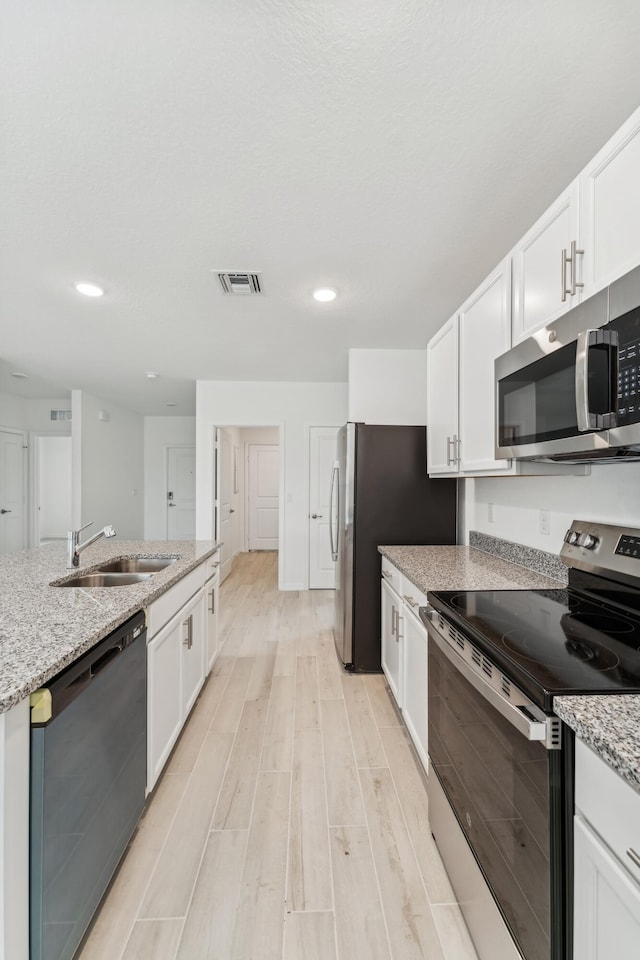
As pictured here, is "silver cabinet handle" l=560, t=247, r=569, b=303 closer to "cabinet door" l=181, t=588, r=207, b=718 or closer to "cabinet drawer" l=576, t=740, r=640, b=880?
"cabinet drawer" l=576, t=740, r=640, b=880

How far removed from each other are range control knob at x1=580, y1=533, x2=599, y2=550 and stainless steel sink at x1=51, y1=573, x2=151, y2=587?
6.26 ft

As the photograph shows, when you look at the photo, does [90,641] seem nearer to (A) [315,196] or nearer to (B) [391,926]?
(B) [391,926]

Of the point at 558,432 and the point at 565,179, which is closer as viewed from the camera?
the point at 558,432

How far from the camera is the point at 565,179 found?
1715 mm

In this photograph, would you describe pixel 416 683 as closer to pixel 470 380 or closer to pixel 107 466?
pixel 470 380

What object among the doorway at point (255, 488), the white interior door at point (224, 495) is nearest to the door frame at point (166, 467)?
the doorway at point (255, 488)

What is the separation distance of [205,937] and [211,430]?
4461mm

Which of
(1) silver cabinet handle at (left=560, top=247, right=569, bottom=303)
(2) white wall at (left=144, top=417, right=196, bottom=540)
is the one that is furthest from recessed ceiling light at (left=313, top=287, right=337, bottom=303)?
(2) white wall at (left=144, top=417, right=196, bottom=540)

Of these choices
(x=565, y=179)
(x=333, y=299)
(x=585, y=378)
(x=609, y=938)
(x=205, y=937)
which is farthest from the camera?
(x=333, y=299)

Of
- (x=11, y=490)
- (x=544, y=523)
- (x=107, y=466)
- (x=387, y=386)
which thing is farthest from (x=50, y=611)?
(x=11, y=490)

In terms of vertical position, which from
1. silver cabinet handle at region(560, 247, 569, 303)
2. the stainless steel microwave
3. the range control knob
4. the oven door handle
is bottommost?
the oven door handle

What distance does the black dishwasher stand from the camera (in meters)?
0.97

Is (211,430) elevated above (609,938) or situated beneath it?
elevated above

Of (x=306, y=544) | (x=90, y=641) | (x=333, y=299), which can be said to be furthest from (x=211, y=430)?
(x=90, y=641)
